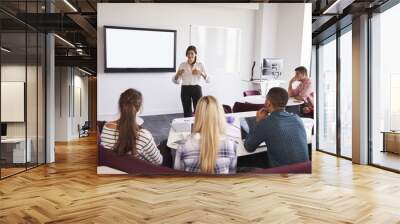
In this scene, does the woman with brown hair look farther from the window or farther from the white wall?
the window

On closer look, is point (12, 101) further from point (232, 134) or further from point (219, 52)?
point (232, 134)

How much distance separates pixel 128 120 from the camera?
579 centimetres

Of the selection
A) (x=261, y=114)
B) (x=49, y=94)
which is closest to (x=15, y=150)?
(x=49, y=94)

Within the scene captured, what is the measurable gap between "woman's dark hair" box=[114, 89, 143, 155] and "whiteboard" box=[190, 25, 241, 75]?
3.98 ft

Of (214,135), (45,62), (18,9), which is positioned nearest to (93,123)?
(45,62)

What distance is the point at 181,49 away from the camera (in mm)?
5898

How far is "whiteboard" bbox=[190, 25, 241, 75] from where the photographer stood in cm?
591

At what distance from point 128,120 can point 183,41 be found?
60.1 inches

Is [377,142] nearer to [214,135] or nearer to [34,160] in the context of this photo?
[214,135]

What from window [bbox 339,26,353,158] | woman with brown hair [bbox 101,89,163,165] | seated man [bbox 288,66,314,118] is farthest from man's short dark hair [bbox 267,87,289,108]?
window [bbox 339,26,353,158]

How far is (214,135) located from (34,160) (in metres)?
3.85

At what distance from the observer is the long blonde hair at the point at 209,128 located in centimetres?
571

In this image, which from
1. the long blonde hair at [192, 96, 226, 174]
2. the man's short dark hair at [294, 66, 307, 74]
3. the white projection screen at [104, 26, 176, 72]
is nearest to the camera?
the long blonde hair at [192, 96, 226, 174]

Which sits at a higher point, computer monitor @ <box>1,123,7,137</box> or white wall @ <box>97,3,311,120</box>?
white wall @ <box>97,3,311,120</box>
